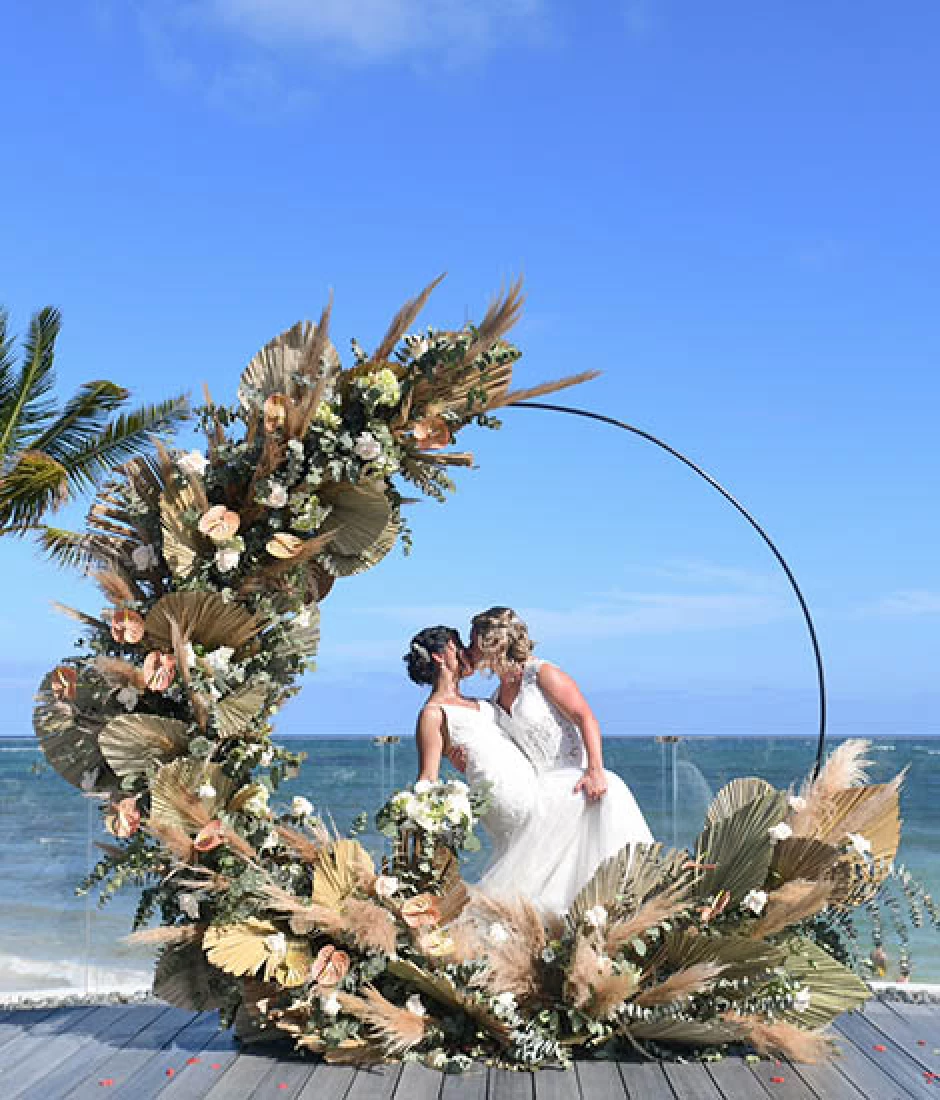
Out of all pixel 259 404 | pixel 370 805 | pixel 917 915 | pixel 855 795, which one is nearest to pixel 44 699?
pixel 259 404

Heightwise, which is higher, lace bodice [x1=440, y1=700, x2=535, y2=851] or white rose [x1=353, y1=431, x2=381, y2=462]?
white rose [x1=353, y1=431, x2=381, y2=462]

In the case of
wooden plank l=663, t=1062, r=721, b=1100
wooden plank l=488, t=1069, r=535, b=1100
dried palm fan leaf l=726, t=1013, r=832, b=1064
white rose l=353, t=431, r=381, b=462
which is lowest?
wooden plank l=488, t=1069, r=535, b=1100

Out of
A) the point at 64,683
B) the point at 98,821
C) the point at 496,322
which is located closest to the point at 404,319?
the point at 496,322

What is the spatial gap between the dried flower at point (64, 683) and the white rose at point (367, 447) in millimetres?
1241

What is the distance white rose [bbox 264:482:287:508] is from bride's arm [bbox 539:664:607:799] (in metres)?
1.17

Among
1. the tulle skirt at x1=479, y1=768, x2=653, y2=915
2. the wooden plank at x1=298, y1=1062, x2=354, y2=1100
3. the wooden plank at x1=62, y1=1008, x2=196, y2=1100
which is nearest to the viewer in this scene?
the wooden plank at x1=298, y1=1062, x2=354, y2=1100

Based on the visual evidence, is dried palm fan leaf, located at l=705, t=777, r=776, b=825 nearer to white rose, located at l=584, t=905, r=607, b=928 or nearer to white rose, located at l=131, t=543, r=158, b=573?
white rose, located at l=584, t=905, r=607, b=928

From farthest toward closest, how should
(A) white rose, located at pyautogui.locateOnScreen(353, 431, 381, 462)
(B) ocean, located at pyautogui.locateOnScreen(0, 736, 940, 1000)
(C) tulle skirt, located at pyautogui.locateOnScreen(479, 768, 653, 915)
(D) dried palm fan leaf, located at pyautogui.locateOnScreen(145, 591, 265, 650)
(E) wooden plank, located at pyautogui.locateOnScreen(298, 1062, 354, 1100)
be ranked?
(B) ocean, located at pyautogui.locateOnScreen(0, 736, 940, 1000)
(C) tulle skirt, located at pyautogui.locateOnScreen(479, 768, 653, 915)
(A) white rose, located at pyautogui.locateOnScreen(353, 431, 381, 462)
(D) dried palm fan leaf, located at pyautogui.locateOnScreen(145, 591, 265, 650)
(E) wooden plank, located at pyautogui.locateOnScreen(298, 1062, 354, 1100)

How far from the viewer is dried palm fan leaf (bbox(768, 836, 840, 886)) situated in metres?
4.60

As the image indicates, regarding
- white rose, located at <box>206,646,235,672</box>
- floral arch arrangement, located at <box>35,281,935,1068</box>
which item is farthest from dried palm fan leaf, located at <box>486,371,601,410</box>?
white rose, located at <box>206,646,235,672</box>

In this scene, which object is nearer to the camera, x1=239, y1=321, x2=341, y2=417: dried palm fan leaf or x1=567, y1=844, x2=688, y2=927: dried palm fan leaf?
x1=567, y1=844, x2=688, y2=927: dried palm fan leaf

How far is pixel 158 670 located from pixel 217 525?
1.71 feet

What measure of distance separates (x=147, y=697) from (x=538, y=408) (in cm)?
171

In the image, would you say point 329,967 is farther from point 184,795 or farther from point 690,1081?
point 690,1081
